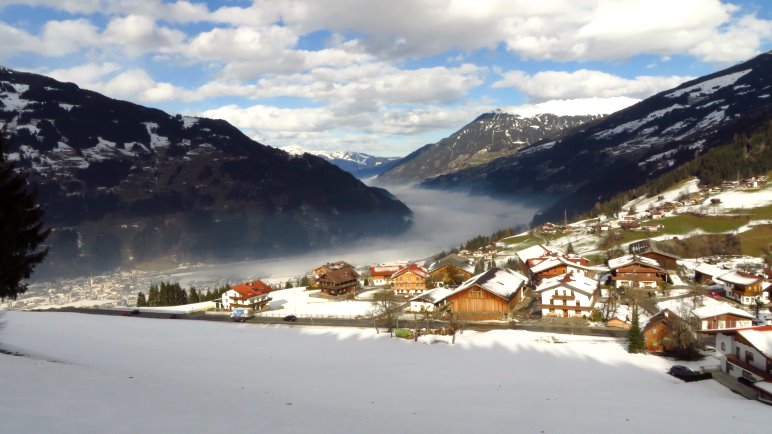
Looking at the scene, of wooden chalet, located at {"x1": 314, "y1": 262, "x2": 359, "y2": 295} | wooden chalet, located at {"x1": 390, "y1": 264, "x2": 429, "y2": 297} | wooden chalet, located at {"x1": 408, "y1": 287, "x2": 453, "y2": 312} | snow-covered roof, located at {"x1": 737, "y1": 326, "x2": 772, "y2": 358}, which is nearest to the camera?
snow-covered roof, located at {"x1": 737, "y1": 326, "x2": 772, "y2": 358}

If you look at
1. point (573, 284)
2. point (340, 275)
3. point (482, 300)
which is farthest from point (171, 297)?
point (573, 284)

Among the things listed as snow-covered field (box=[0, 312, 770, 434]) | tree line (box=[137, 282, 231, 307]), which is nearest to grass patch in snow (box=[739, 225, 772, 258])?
snow-covered field (box=[0, 312, 770, 434])

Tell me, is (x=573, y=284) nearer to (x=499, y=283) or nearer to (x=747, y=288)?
(x=499, y=283)

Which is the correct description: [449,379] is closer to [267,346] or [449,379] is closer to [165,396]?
[165,396]

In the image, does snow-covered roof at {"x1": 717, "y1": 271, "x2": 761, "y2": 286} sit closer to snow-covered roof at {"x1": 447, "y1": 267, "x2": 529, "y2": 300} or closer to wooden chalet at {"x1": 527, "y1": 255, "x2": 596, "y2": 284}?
wooden chalet at {"x1": 527, "y1": 255, "x2": 596, "y2": 284}

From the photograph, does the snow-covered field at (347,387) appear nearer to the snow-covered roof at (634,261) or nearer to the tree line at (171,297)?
the snow-covered roof at (634,261)

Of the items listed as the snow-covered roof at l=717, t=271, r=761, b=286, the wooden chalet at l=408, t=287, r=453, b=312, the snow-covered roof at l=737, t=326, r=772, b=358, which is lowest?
the wooden chalet at l=408, t=287, r=453, b=312
